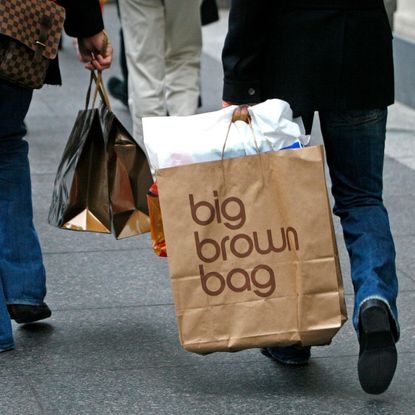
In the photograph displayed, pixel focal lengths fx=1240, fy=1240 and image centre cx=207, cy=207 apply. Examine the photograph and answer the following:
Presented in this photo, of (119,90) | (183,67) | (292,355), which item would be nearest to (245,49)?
(292,355)

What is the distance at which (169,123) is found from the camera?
3.85 m

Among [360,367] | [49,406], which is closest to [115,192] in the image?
[49,406]

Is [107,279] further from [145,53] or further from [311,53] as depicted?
[145,53]

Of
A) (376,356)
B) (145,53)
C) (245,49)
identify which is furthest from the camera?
(145,53)

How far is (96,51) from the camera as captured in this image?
4.68 metres

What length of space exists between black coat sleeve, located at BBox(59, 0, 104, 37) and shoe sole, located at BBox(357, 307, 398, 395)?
155 cm

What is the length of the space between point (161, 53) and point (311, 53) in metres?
3.61

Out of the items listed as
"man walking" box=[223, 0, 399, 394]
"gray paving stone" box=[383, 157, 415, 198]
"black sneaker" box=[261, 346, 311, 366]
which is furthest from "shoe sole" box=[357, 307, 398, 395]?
"gray paving stone" box=[383, 157, 415, 198]

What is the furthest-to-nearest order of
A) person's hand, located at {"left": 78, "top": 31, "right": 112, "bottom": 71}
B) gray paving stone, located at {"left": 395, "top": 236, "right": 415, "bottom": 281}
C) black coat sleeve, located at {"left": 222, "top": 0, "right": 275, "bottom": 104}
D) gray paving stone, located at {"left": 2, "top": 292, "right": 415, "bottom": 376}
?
gray paving stone, located at {"left": 395, "top": 236, "right": 415, "bottom": 281} < person's hand, located at {"left": 78, "top": 31, "right": 112, "bottom": 71} < gray paving stone, located at {"left": 2, "top": 292, "right": 415, "bottom": 376} < black coat sleeve, located at {"left": 222, "top": 0, "right": 275, "bottom": 104}

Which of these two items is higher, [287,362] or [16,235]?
[16,235]

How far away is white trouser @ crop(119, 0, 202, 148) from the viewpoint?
7.43 metres

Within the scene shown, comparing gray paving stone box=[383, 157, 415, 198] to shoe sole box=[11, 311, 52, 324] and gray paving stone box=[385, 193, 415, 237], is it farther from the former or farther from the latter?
shoe sole box=[11, 311, 52, 324]

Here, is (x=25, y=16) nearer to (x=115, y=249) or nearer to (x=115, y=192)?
(x=115, y=192)

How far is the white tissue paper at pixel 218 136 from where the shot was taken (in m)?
3.79
